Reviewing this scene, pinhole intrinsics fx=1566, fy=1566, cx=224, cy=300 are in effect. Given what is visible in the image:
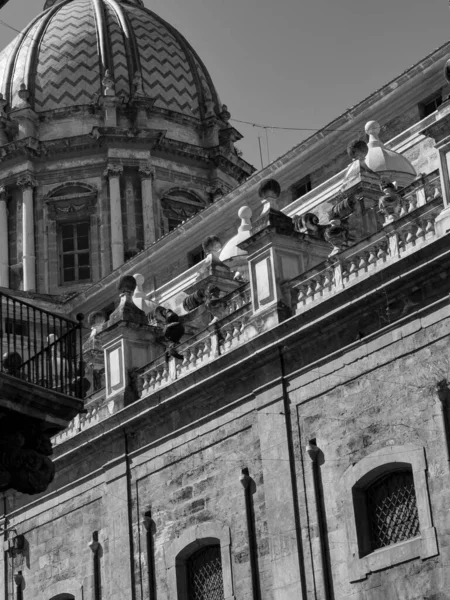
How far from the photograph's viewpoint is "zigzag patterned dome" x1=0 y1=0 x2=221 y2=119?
54.8m

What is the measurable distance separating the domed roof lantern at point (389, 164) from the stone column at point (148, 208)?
19738 mm

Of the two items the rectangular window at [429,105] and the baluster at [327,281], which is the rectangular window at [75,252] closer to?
the rectangular window at [429,105]

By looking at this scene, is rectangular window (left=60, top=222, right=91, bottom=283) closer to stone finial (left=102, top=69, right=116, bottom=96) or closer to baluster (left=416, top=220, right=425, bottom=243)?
stone finial (left=102, top=69, right=116, bottom=96)

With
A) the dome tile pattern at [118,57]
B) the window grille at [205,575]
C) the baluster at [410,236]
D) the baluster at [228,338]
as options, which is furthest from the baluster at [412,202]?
the dome tile pattern at [118,57]

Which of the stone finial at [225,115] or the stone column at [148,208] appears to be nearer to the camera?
the stone column at [148,208]

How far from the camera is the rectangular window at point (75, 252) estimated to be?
51938 millimetres

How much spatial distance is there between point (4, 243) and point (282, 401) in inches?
1060

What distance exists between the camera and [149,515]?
30.4 m

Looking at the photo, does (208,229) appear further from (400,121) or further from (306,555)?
(306,555)

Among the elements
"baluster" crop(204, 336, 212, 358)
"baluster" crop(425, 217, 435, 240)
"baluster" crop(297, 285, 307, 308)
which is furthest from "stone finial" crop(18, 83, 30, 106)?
"baluster" crop(425, 217, 435, 240)

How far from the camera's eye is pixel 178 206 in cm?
5328

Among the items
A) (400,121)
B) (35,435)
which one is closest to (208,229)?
(400,121)

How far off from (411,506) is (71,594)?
10.0m

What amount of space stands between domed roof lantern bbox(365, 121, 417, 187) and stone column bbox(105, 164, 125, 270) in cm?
1949
